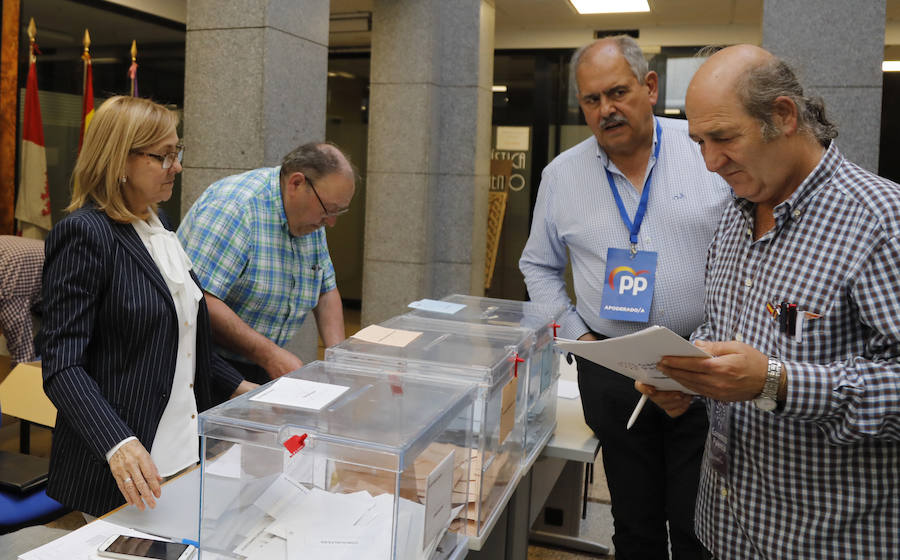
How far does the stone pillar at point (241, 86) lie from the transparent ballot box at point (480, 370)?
6.67 ft

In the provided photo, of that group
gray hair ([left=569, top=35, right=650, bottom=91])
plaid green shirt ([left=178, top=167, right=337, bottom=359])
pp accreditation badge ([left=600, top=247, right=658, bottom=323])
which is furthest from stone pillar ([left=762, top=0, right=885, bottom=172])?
plaid green shirt ([left=178, top=167, right=337, bottom=359])

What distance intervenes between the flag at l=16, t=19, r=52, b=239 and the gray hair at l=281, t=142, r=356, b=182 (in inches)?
167

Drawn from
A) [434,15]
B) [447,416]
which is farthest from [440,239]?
[447,416]

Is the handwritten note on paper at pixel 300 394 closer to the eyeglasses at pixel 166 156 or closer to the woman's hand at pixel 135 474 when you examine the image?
the woman's hand at pixel 135 474

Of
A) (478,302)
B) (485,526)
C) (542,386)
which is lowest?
A: (485,526)

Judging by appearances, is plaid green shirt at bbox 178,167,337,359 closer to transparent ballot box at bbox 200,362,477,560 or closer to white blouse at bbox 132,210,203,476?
white blouse at bbox 132,210,203,476

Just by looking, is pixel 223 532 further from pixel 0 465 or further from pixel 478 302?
pixel 0 465

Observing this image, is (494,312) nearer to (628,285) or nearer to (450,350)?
(628,285)

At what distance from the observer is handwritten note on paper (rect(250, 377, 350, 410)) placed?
1431mm

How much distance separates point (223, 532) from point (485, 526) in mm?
576

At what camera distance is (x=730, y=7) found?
6.93 meters

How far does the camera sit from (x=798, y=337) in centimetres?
145

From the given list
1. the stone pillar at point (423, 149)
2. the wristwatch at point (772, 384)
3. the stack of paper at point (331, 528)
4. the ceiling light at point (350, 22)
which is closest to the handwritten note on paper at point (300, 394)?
the stack of paper at point (331, 528)

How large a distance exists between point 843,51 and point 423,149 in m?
2.99
